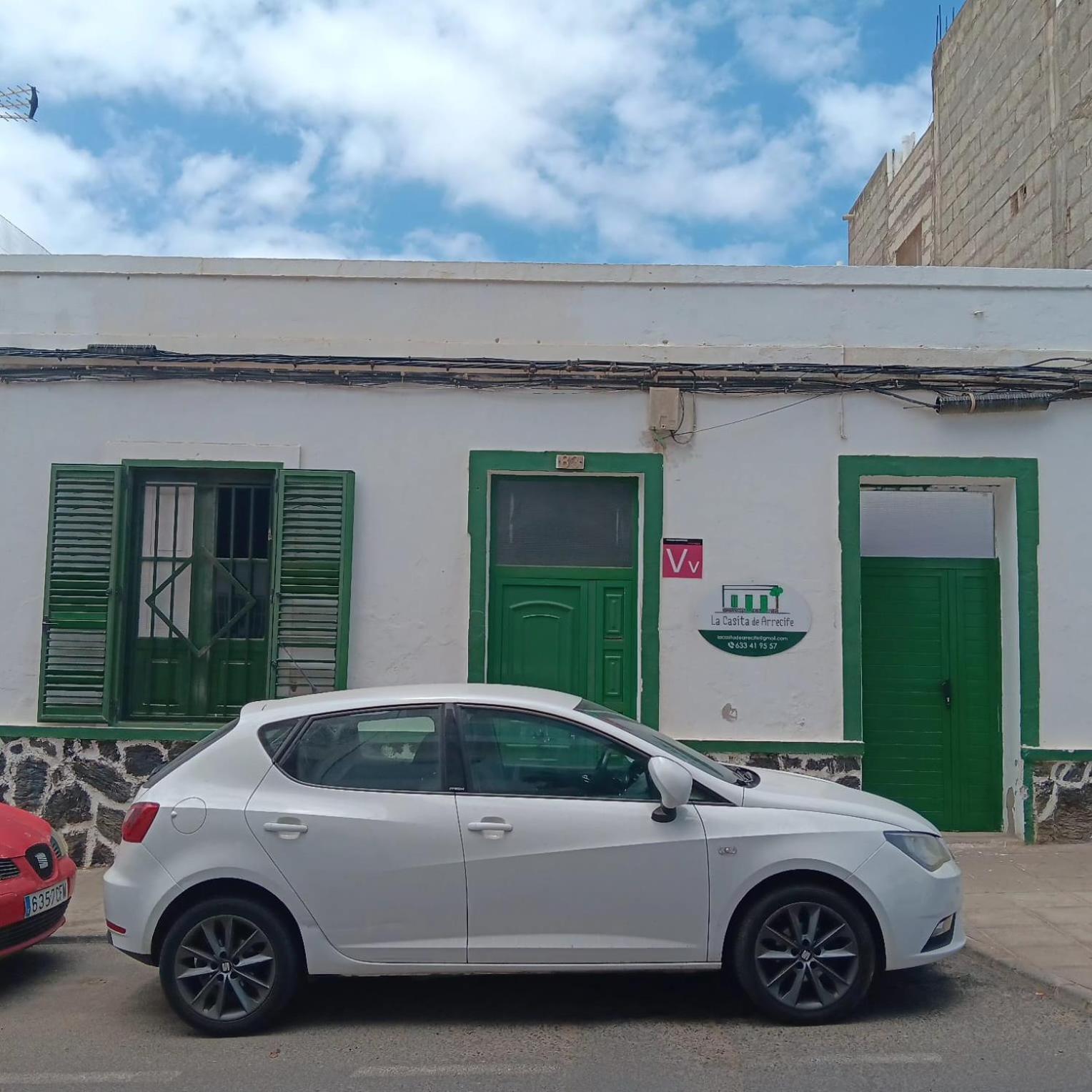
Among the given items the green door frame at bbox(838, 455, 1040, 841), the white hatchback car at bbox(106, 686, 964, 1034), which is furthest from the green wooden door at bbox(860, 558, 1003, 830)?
the white hatchback car at bbox(106, 686, 964, 1034)

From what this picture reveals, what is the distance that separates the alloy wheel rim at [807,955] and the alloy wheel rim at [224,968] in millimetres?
2179

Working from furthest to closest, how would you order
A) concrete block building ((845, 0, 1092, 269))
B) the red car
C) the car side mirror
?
concrete block building ((845, 0, 1092, 269)) → the red car → the car side mirror

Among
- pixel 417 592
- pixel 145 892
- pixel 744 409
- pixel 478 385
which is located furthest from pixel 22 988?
pixel 744 409

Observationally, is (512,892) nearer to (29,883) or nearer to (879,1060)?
(879,1060)

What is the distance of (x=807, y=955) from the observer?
5.07 meters

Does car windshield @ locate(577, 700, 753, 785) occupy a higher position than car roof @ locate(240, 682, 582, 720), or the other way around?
car roof @ locate(240, 682, 582, 720)

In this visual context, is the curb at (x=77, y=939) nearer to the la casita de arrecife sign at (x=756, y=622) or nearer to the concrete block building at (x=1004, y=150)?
the la casita de arrecife sign at (x=756, y=622)

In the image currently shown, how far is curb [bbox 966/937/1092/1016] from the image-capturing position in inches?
209

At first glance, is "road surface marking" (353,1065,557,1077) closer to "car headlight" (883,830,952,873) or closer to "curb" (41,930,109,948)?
"car headlight" (883,830,952,873)

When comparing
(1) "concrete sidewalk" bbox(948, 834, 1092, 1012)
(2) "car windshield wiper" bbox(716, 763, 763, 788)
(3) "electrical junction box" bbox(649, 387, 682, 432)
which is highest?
(3) "electrical junction box" bbox(649, 387, 682, 432)

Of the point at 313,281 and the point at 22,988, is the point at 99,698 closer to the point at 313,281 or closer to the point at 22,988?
the point at 22,988

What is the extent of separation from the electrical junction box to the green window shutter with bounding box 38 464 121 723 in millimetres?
4087

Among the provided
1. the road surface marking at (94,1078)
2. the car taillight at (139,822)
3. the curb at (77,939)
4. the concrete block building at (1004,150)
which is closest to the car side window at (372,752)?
the car taillight at (139,822)

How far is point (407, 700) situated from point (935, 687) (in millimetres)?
5186
